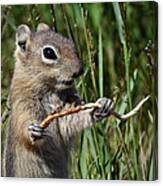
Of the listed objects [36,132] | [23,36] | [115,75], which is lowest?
[36,132]

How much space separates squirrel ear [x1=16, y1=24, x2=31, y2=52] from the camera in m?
2.09

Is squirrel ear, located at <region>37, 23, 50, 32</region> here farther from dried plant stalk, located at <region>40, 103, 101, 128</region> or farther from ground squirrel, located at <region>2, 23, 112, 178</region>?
dried plant stalk, located at <region>40, 103, 101, 128</region>

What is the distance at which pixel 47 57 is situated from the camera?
207cm

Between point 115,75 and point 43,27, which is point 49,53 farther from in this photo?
point 115,75

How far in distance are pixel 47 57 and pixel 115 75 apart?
0.74 feet

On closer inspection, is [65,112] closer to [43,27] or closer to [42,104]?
[42,104]

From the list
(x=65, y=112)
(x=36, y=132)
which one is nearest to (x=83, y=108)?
(x=65, y=112)

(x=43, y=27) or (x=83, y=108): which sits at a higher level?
(x=43, y=27)

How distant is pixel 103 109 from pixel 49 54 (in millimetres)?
245

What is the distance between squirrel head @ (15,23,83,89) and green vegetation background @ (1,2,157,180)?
3cm

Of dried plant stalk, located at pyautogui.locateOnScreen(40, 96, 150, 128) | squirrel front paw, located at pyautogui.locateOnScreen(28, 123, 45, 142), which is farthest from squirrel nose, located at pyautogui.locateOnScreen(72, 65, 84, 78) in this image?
squirrel front paw, located at pyautogui.locateOnScreen(28, 123, 45, 142)

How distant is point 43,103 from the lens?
2084 millimetres

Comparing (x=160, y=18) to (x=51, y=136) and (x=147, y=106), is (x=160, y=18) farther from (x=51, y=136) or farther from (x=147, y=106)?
(x=51, y=136)

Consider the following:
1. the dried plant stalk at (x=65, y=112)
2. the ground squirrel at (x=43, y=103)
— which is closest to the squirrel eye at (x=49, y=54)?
the ground squirrel at (x=43, y=103)
